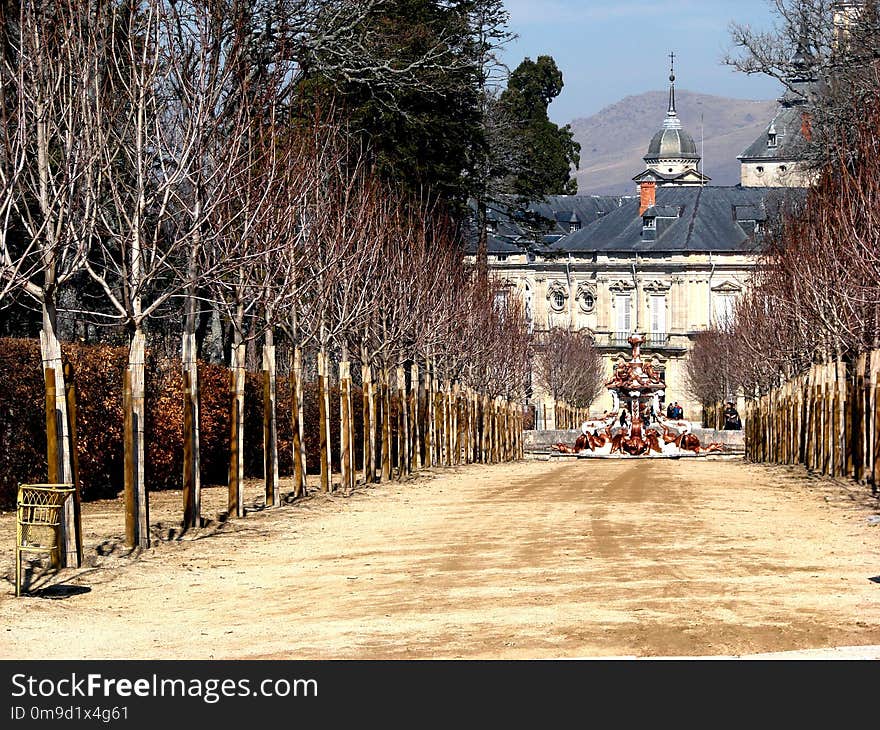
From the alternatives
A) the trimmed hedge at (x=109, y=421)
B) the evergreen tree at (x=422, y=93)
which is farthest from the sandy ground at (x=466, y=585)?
the evergreen tree at (x=422, y=93)

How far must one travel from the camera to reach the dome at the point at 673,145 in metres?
182

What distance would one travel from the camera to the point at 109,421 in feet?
98.7

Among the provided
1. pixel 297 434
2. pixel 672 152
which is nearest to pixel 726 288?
pixel 672 152

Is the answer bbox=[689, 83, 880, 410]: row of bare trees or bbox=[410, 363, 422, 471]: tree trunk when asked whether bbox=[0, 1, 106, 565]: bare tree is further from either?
bbox=[410, 363, 422, 471]: tree trunk

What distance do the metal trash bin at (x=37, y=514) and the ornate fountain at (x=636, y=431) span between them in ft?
166

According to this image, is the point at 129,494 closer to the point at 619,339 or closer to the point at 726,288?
the point at 726,288

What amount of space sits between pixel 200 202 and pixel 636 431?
44.7 meters

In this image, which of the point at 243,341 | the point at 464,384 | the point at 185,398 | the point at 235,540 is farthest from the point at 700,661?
the point at 464,384

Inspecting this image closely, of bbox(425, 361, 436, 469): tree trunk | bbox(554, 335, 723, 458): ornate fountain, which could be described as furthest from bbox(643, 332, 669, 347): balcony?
bbox(425, 361, 436, 469): tree trunk

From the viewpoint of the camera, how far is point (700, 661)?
1227 cm

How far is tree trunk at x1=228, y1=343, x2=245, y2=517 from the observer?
87.0ft
